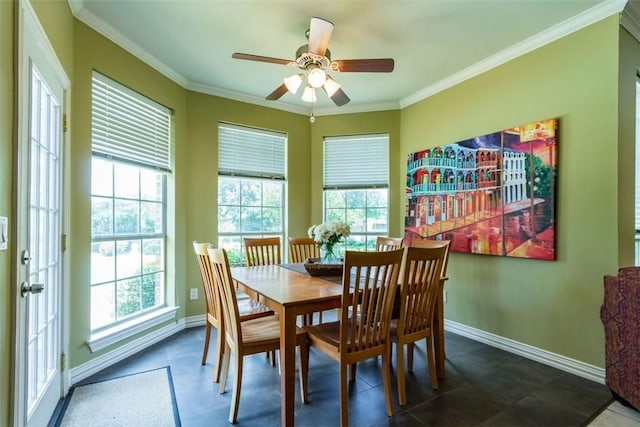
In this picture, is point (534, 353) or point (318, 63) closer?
point (318, 63)

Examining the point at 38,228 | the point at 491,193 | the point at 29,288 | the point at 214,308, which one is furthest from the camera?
the point at 491,193

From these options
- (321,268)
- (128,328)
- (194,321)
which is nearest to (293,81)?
(321,268)

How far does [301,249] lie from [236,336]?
5.30ft

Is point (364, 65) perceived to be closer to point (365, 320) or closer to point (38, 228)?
point (365, 320)

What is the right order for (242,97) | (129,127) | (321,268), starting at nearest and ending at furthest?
(321,268), (129,127), (242,97)

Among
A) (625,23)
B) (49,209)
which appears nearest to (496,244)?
(625,23)

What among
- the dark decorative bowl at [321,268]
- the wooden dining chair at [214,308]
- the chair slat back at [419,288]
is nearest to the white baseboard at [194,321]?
the wooden dining chair at [214,308]

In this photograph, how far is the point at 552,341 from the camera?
8.42 feet

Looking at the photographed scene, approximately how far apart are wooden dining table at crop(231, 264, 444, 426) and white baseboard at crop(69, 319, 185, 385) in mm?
1151

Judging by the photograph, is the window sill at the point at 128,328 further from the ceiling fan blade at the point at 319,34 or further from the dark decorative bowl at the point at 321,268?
the ceiling fan blade at the point at 319,34

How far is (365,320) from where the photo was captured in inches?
73.8

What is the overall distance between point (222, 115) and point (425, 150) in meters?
2.41

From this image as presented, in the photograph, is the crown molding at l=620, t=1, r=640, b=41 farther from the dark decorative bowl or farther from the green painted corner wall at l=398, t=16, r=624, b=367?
the dark decorative bowl

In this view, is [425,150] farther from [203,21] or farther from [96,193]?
[96,193]
